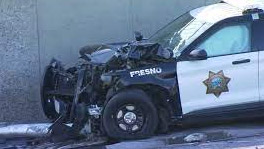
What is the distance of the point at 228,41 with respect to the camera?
816 centimetres

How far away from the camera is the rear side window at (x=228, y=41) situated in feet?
26.7

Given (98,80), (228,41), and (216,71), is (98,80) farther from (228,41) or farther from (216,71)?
(228,41)

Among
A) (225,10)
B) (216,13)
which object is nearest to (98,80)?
(216,13)

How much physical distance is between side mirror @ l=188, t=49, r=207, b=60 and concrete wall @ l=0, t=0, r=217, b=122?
9.85 ft

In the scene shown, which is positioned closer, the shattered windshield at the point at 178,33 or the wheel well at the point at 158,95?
the wheel well at the point at 158,95

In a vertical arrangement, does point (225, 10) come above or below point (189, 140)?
above

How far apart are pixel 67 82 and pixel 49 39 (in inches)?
83.5

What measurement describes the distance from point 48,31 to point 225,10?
3.32m

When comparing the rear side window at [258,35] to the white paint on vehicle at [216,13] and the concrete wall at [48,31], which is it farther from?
the concrete wall at [48,31]

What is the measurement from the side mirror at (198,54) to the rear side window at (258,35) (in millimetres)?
687

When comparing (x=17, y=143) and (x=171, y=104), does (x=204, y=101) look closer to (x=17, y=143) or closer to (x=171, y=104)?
(x=171, y=104)

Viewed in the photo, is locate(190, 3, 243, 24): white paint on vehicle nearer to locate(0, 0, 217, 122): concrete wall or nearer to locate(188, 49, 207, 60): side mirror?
locate(188, 49, 207, 60): side mirror

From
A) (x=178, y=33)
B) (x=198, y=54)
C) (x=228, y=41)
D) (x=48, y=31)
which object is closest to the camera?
(x=198, y=54)

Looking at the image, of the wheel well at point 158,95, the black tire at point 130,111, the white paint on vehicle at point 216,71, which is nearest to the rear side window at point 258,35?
the white paint on vehicle at point 216,71
